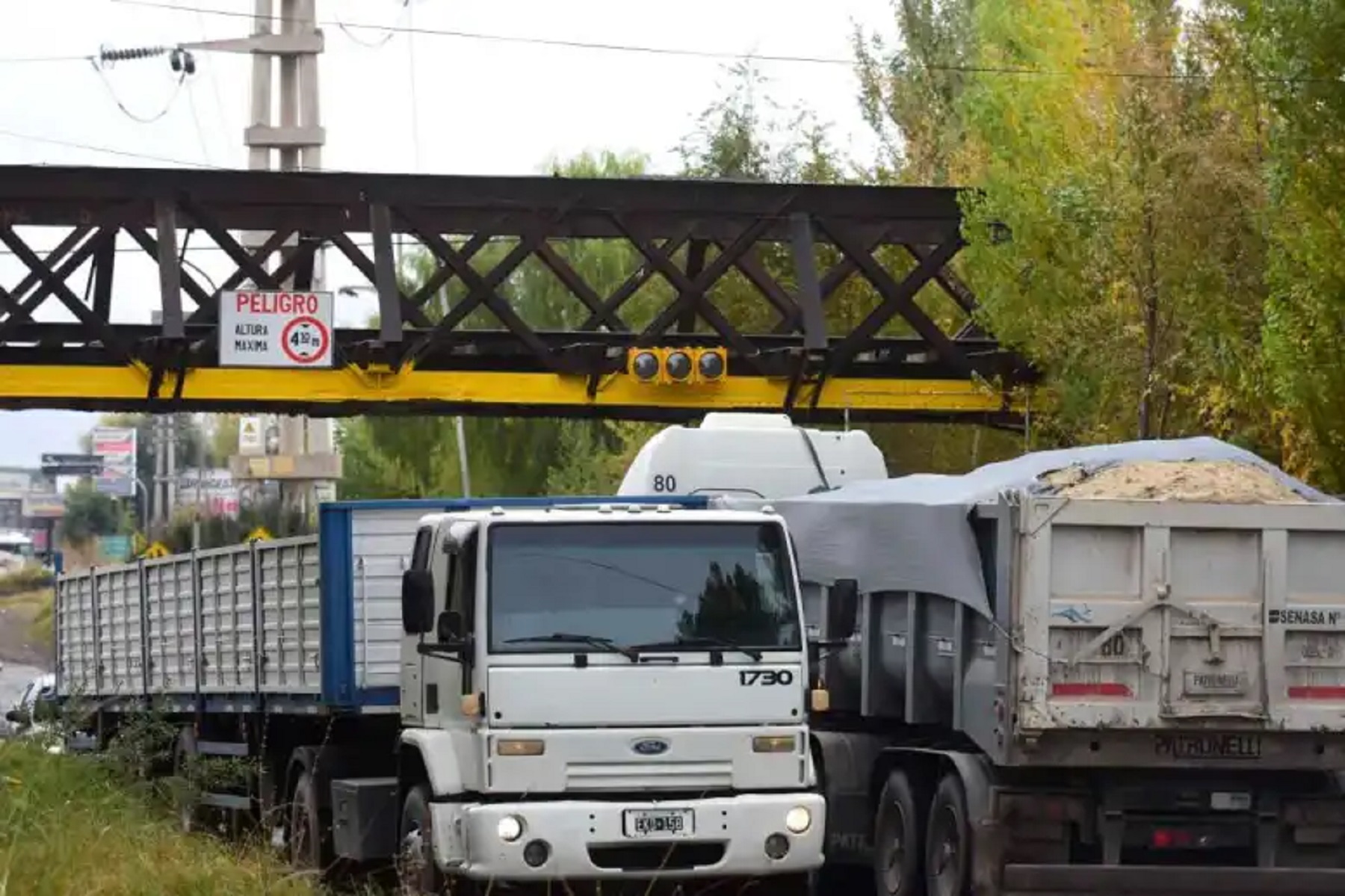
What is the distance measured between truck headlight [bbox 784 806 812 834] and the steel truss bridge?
53.5ft

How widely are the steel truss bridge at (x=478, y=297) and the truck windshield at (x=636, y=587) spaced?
51.4 feet

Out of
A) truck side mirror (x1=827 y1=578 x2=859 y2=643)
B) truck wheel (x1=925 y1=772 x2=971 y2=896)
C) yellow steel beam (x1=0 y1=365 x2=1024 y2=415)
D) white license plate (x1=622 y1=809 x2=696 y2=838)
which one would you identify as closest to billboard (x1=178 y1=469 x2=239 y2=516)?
yellow steel beam (x1=0 y1=365 x2=1024 y2=415)

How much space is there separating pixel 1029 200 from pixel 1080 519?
12.7 m

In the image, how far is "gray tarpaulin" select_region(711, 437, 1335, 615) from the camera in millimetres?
15164

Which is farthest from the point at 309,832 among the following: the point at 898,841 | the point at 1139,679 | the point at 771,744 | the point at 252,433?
the point at 252,433

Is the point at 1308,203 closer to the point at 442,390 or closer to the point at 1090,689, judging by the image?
the point at 1090,689

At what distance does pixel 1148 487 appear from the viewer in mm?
14695

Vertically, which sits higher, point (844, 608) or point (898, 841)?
point (844, 608)

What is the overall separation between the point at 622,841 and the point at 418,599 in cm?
175

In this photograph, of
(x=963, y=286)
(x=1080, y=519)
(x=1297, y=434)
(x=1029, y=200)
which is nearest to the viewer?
(x=1080, y=519)

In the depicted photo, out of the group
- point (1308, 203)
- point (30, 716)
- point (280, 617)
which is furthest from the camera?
point (30, 716)

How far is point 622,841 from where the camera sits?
13844 millimetres

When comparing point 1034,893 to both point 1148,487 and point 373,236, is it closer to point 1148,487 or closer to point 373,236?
point 1148,487

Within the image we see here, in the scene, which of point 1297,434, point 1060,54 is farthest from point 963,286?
point 1297,434
